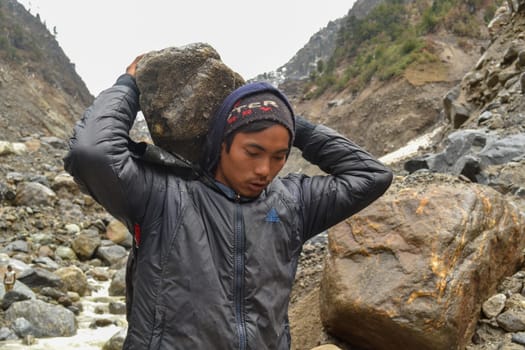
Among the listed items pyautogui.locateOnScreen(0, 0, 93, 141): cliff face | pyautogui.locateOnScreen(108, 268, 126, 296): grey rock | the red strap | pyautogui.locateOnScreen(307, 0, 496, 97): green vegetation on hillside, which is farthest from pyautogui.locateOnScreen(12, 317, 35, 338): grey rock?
pyautogui.locateOnScreen(307, 0, 496, 97): green vegetation on hillside

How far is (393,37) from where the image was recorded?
2866cm

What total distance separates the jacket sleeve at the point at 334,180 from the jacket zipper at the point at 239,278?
322mm

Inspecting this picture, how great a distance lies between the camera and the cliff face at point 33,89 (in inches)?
915

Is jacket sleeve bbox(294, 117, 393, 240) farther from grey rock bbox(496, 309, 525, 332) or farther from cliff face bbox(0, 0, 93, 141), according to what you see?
cliff face bbox(0, 0, 93, 141)

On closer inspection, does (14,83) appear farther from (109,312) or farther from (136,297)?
(136,297)

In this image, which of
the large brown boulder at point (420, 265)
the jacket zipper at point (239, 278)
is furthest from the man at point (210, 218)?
the large brown boulder at point (420, 265)

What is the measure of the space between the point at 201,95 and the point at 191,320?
856mm

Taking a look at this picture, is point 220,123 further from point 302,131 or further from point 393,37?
point 393,37

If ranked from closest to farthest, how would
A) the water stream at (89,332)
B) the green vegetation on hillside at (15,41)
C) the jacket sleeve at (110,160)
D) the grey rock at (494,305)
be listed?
the jacket sleeve at (110,160), the grey rock at (494,305), the water stream at (89,332), the green vegetation on hillside at (15,41)

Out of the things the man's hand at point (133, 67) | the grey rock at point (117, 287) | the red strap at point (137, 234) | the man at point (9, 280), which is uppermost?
the man's hand at point (133, 67)

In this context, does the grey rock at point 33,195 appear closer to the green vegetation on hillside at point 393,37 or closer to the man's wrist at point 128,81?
the man's wrist at point 128,81

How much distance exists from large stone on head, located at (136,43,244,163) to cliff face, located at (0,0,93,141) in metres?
19.1

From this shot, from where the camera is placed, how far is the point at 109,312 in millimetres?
5980

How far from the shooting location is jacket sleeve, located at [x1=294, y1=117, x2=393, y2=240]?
185 centimetres
